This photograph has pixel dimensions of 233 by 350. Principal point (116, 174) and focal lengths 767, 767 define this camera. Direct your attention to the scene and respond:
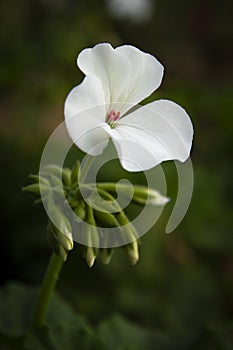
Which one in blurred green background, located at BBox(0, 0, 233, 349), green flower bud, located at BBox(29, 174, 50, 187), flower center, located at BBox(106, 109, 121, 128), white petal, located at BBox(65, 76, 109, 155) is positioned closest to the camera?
white petal, located at BBox(65, 76, 109, 155)

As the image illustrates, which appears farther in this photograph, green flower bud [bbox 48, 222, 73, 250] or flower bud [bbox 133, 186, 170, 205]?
flower bud [bbox 133, 186, 170, 205]

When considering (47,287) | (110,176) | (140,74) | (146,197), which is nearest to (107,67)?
(140,74)

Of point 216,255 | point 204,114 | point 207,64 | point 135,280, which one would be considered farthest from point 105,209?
point 207,64

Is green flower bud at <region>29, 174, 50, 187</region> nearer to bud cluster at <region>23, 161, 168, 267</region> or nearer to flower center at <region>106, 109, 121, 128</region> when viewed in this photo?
bud cluster at <region>23, 161, 168, 267</region>

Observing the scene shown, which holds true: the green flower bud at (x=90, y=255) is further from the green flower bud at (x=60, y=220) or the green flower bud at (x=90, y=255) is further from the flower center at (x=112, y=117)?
the flower center at (x=112, y=117)

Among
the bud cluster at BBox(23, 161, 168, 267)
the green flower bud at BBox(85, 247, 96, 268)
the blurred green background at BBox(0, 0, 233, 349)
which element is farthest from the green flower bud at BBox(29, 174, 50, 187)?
the blurred green background at BBox(0, 0, 233, 349)
